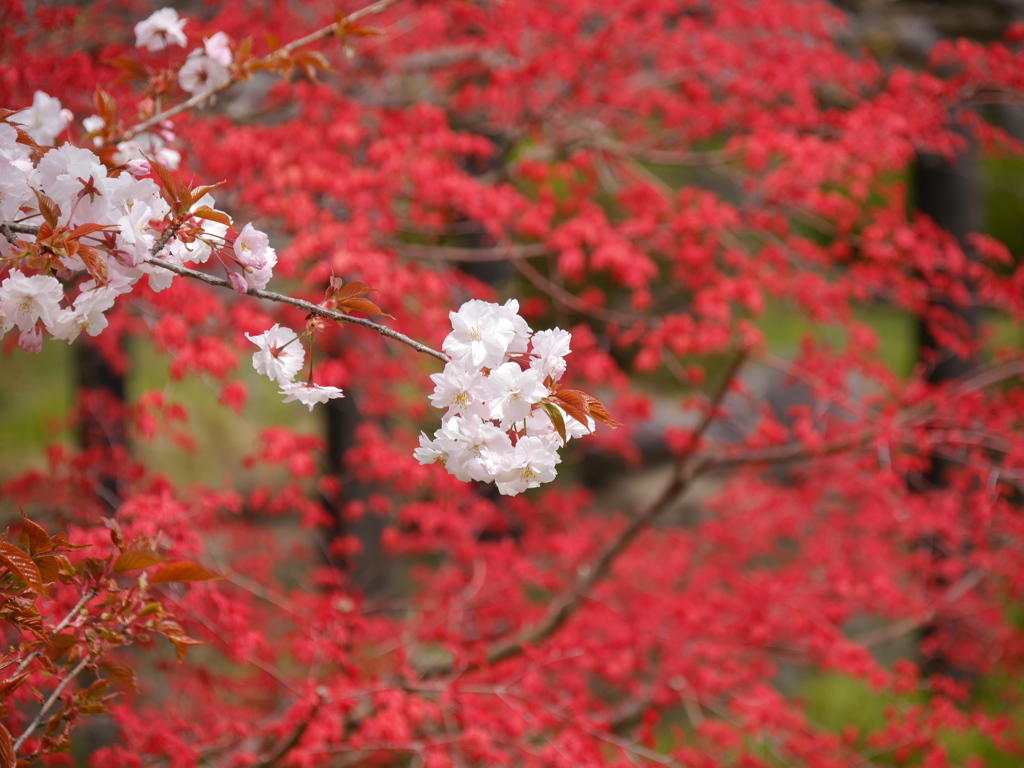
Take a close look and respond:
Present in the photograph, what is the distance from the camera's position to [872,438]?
3260 mm

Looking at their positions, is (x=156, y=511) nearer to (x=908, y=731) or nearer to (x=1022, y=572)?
(x=908, y=731)

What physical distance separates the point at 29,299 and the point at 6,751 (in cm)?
81

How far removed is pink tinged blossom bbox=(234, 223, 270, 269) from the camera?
1.40m

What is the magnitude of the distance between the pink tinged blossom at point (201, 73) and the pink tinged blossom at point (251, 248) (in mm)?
1095

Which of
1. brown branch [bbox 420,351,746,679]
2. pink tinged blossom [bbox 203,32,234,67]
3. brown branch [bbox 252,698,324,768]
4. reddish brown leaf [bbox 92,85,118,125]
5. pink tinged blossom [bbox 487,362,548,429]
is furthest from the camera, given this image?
brown branch [bbox 420,351,746,679]

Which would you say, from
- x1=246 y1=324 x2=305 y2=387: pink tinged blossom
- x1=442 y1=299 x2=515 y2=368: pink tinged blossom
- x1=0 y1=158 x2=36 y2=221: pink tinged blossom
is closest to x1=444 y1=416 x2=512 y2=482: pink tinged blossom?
x1=442 y1=299 x2=515 y2=368: pink tinged blossom

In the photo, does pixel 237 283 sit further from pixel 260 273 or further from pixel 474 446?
pixel 474 446

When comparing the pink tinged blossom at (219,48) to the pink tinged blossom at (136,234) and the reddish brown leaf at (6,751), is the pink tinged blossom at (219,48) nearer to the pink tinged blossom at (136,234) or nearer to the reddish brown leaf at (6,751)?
the pink tinged blossom at (136,234)

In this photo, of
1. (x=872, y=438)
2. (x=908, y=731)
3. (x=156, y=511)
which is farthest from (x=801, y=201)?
(x=156, y=511)

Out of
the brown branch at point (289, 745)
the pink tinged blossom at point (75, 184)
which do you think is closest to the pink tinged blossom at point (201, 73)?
the pink tinged blossom at point (75, 184)

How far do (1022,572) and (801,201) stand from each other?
221 cm

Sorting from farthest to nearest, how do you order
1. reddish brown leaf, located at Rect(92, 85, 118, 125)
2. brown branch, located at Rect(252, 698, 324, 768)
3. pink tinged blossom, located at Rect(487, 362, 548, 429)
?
brown branch, located at Rect(252, 698, 324, 768)
reddish brown leaf, located at Rect(92, 85, 118, 125)
pink tinged blossom, located at Rect(487, 362, 548, 429)

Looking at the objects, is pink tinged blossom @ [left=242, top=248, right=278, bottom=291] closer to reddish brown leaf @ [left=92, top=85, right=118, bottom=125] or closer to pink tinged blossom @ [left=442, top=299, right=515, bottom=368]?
pink tinged blossom @ [left=442, top=299, right=515, bottom=368]

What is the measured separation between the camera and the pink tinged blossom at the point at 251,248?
140 centimetres
